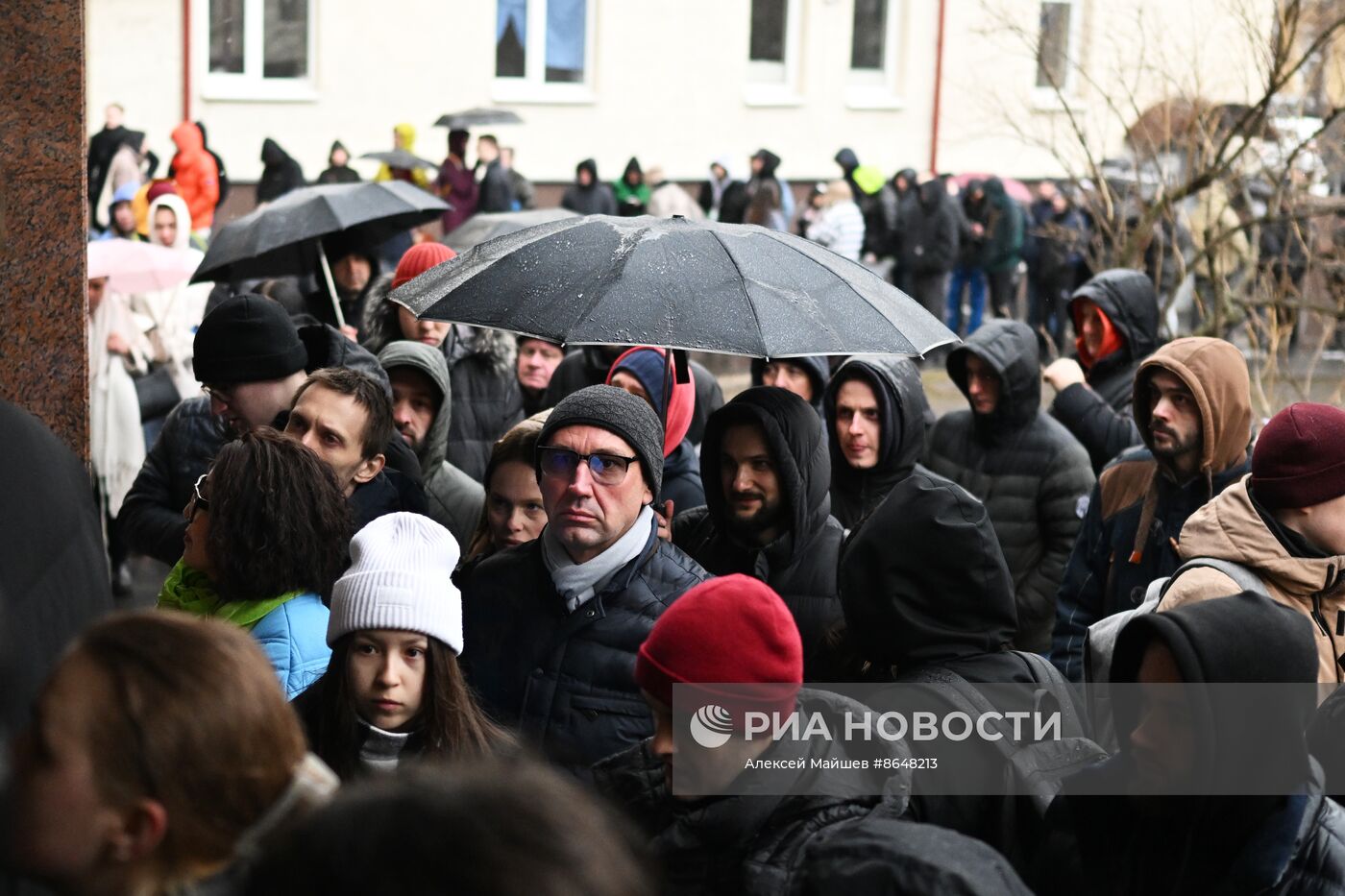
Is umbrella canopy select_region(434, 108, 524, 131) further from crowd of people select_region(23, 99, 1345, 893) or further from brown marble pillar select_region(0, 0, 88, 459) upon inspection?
brown marble pillar select_region(0, 0, 88, 459)

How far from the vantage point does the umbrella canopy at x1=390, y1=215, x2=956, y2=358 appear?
3.97 m

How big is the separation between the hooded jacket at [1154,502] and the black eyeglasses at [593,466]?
1.56 meters

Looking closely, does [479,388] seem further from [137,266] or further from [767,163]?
[767,163]

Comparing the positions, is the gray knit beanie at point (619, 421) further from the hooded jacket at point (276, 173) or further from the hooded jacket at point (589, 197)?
the hooded jacket at point (589, 197)

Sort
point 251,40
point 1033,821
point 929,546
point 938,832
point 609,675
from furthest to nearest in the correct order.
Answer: point 251,40, point 609,675, point 929,546, point 1033,821, point 938,832

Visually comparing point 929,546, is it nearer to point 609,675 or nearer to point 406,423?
point 609,675

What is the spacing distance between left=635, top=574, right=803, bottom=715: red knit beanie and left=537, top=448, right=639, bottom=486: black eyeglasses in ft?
3.28

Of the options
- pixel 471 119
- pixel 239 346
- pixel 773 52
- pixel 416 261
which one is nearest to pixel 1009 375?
pixel 416 261

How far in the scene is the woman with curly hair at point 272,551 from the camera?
11.6ft

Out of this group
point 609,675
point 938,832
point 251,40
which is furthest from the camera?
point 251,40

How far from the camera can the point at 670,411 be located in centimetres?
529

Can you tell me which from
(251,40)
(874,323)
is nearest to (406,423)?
(874,323)

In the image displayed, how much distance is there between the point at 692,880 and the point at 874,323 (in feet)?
6.16

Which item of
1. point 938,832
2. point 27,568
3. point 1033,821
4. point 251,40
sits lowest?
point 1033,821
